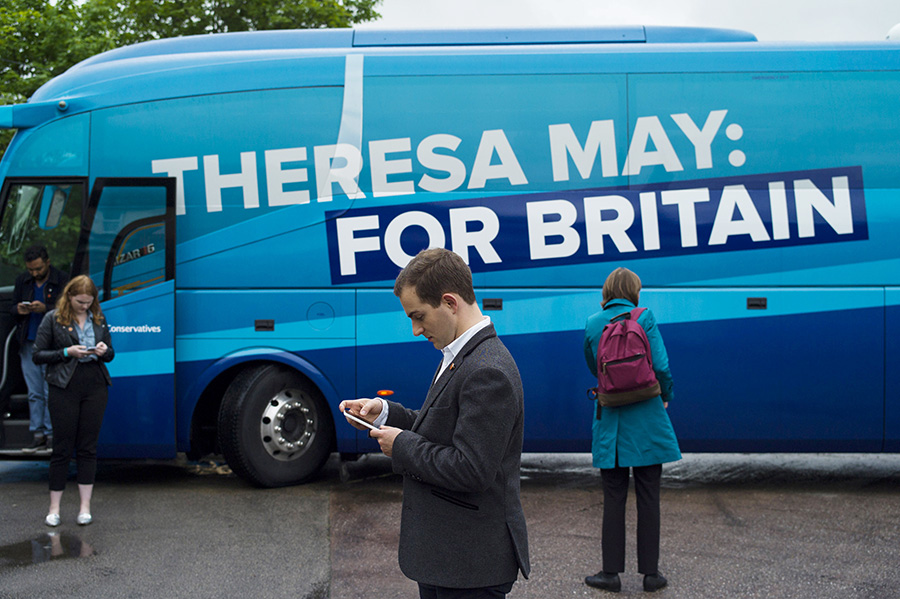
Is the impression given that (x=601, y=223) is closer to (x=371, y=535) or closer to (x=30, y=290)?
(x=371, y=535)

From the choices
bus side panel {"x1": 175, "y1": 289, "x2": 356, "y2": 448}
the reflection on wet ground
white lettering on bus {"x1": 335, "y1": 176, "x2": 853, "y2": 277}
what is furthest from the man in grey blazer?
the reflection on wet ground

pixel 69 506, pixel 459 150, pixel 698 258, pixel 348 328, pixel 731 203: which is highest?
pixel 459 150

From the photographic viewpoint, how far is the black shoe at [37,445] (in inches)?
277

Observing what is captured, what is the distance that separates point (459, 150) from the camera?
705 centimetres

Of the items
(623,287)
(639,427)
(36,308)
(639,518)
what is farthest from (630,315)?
(36,308)

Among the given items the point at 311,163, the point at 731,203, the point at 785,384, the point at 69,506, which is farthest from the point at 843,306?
the point at 69,506

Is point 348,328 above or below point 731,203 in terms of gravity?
below

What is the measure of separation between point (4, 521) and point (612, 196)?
5.01m

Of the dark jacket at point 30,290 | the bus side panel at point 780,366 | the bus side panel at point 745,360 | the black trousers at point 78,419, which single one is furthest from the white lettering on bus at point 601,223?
the dark jacket at point 30,290

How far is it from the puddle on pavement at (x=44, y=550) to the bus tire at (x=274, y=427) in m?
1.51

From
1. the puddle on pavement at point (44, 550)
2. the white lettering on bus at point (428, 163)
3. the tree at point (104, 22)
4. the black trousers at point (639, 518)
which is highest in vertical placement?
the tree at point (104, 22)

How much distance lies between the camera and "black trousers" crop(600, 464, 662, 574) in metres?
4.80

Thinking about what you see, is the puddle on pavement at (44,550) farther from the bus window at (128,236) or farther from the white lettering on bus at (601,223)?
the white lettering on bus at (601,223)

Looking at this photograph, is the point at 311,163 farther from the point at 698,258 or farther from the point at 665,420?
the point at 665,420
